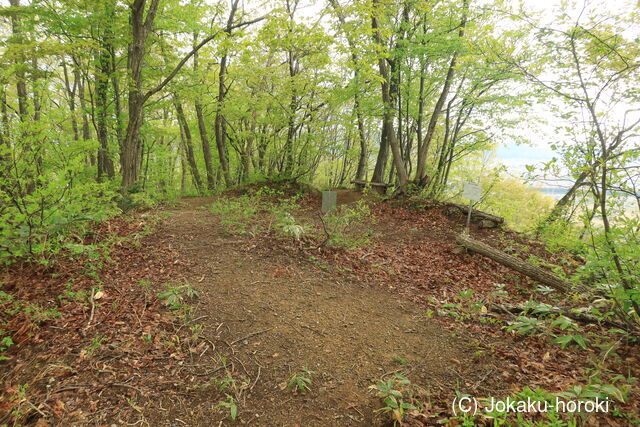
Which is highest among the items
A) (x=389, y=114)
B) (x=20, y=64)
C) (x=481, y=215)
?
(x=389, y=114)

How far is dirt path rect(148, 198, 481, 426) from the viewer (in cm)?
246

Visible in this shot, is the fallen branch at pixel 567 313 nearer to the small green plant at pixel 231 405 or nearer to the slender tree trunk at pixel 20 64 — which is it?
the small green plant at pixel 231 405

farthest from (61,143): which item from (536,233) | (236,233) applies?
(536,233)

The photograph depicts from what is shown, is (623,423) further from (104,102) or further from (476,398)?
(104,102)

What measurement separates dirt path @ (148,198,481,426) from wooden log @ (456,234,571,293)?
274 centimetres

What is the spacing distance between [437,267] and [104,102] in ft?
35.4

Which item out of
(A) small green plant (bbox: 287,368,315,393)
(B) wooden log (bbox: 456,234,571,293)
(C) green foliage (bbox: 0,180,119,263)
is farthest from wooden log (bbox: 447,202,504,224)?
(C) green foliage (bbox: 0,180,119,263)

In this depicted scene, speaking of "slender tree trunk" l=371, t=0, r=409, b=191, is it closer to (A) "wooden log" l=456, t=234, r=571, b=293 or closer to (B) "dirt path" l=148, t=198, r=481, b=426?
(A) "wooden log" l=456, t=234, r=571, b=293

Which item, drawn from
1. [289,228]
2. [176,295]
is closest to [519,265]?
[289,228]

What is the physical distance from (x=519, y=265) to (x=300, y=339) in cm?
500

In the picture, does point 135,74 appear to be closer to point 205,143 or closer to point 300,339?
point 300,339

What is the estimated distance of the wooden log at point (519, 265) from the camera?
4.96 meters

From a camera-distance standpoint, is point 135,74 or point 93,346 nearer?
point 93,346

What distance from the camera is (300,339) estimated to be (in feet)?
10.8
